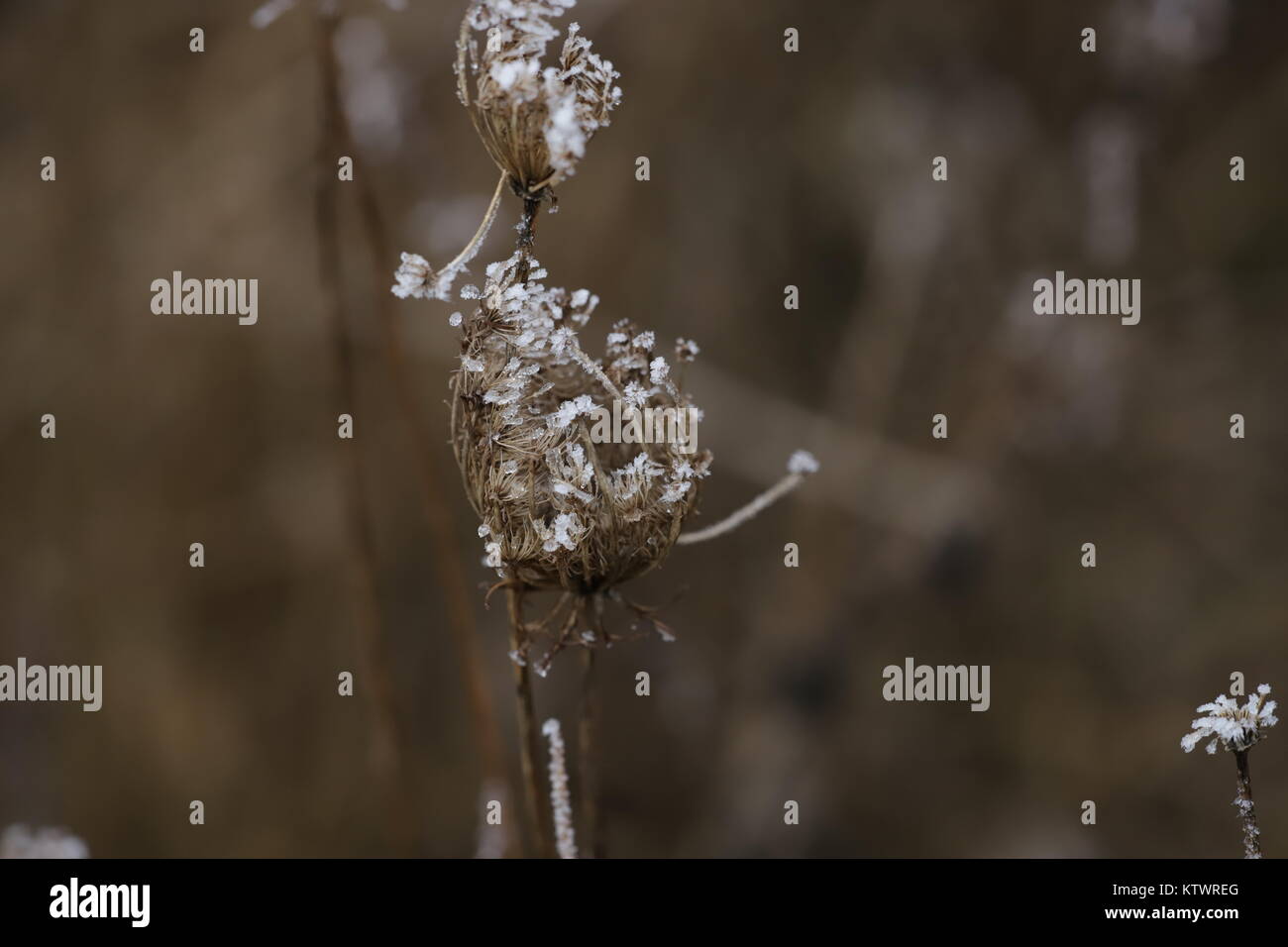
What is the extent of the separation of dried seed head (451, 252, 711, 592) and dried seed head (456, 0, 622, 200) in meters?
0.13

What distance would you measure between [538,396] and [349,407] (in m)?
0.38

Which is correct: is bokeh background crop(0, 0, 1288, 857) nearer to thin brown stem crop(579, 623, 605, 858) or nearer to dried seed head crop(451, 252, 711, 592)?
thin brown stem crop(579, 623, 605, 858)

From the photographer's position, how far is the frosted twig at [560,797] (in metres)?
1.43

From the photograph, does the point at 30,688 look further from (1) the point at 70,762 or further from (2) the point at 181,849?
(2) the point at 181,849

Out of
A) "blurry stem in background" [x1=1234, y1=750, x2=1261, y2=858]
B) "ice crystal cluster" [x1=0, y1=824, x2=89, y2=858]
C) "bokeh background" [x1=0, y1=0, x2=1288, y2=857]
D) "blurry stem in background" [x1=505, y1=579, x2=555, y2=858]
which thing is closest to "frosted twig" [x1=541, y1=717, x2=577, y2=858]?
"blurry stem in background" [x1=505, y1=579, x2=555, y2=858]

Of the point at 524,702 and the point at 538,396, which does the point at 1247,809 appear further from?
the point at 538,396

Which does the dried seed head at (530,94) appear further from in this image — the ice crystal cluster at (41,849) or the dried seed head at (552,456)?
the ice crystal cluster at (41,849)

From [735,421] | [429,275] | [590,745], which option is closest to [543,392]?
[429,275]

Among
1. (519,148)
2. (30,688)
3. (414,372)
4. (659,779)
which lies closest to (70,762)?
(30,688)

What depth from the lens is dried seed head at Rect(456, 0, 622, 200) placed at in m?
1.31

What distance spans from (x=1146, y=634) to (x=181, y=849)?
3.69 m

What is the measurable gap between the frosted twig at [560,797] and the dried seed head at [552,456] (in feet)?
0.71

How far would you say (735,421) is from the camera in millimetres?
3824
